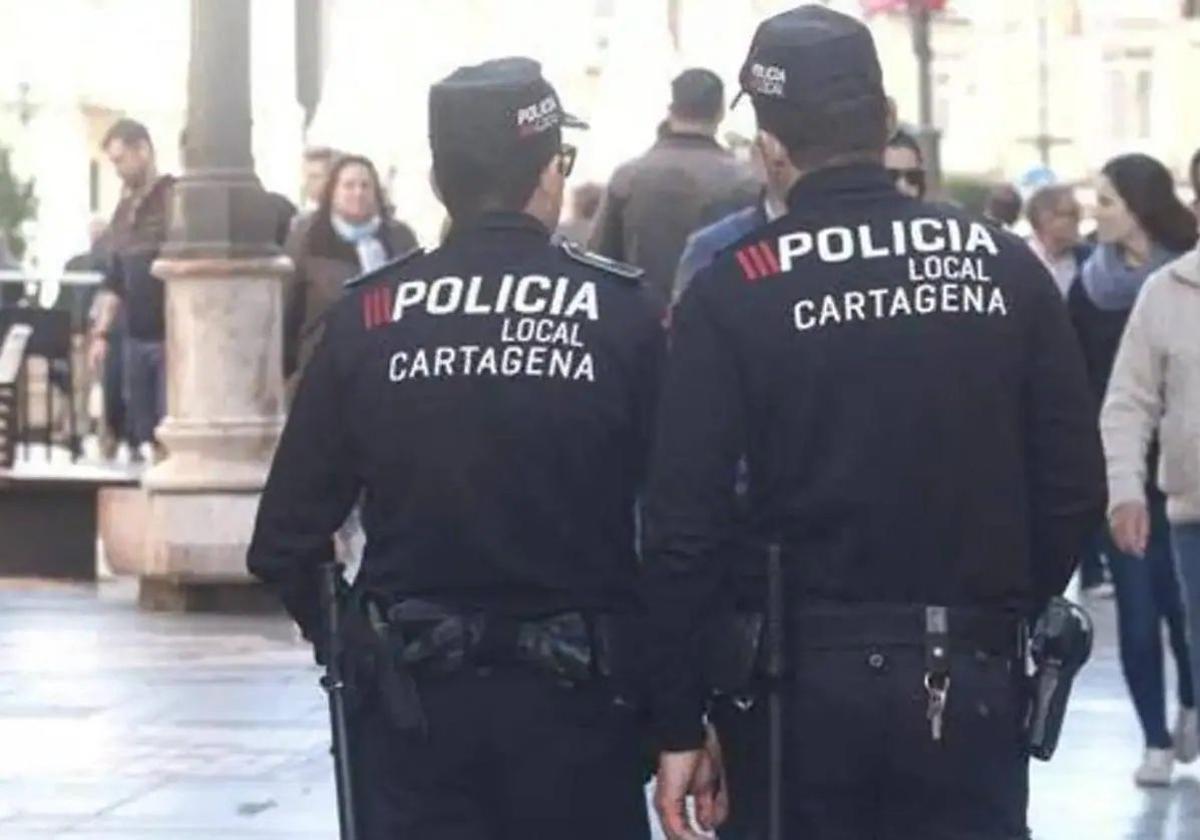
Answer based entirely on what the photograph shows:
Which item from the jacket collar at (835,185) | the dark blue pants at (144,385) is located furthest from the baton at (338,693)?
the dark blue pants at (144,385)

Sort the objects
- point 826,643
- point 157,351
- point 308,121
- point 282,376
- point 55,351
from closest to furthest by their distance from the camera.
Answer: point 826,643, point 282,376, point 157,351, point 55,351, point 308,121

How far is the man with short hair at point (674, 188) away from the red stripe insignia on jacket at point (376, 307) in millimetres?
7391

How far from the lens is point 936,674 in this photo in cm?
581

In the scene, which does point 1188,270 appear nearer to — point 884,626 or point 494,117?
point 494,117

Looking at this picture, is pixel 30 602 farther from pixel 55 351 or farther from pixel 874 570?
pixel 874 570

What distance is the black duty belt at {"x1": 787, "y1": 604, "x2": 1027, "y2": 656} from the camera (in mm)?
5816

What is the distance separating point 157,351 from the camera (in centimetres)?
2031

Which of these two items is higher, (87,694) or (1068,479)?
(1068,479)

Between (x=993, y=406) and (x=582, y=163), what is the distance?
28902mm

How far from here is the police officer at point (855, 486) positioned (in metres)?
5.81

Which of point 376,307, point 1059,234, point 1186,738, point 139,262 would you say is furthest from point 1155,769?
point 139,262

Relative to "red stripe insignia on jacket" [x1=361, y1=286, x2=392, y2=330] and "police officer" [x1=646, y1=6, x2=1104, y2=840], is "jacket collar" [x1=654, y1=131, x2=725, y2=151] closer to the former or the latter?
"red stripe insignia on jacket" [x1=361, y1=286, x2=392, y2=330]

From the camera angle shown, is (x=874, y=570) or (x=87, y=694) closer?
(x=874, y=570)

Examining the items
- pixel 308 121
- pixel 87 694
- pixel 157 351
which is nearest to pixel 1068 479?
pixel 87 694
